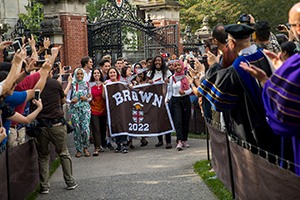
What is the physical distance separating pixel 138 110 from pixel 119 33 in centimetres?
772

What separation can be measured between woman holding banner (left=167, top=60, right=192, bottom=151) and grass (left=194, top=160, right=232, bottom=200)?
1.82 metres

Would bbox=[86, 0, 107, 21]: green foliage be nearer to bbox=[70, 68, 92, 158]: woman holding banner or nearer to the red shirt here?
the red shirt

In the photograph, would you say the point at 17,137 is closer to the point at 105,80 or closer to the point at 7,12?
the point at 105,80

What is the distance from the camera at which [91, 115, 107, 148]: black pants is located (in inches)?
488

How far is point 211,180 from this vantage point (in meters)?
8.95

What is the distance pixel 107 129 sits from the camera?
42.7 feet

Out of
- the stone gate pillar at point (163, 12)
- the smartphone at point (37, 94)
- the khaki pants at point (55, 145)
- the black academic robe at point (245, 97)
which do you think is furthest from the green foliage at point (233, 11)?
the black academic robe at point (245, 97)

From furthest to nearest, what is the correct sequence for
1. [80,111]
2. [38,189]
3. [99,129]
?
1. [99,129]
2. [80,111]
3. [38,189]

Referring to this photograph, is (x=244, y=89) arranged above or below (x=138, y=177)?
above

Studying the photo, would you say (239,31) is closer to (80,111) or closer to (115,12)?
(80,111)

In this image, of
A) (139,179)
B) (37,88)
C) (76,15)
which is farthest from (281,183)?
(76,15)

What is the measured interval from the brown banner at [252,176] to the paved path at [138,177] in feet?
2.14

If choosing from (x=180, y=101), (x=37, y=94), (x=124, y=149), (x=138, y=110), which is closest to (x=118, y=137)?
(x=124, y=149)

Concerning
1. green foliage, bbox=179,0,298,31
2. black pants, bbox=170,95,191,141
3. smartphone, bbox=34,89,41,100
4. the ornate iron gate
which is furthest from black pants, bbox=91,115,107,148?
green foliage, bbox=179,0,298,31
